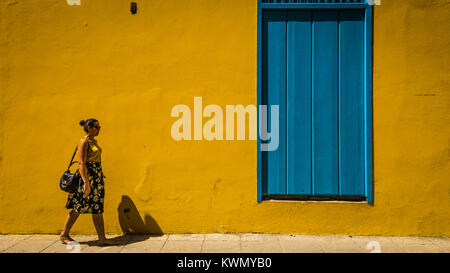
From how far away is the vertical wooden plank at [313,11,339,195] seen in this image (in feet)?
14.7

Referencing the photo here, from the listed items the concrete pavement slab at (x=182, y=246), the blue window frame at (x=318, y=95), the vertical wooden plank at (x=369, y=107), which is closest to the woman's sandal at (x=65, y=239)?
the concrete pavement slab at (x=182, y=246)

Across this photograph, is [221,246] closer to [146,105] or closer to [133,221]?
[133,221]

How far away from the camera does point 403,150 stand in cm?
438

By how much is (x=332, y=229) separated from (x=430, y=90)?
7.73ft

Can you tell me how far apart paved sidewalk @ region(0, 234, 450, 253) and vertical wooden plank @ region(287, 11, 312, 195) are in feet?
2.45

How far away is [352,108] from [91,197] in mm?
3706

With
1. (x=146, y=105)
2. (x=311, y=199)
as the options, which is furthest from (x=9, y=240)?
(x=311, y=199)

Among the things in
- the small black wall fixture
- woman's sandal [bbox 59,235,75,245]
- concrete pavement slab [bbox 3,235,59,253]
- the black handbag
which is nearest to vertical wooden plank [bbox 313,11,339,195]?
the small black wall fixture

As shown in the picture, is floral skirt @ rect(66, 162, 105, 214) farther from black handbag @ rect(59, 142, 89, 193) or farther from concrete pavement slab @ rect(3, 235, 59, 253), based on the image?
concrete pavement slab @ rect(3, 235, 59, 253)

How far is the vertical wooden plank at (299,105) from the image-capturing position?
449cm

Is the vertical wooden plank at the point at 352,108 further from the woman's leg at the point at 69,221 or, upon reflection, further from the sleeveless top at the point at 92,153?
the woman's leg at the point at 69,221

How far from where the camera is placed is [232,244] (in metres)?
4.06

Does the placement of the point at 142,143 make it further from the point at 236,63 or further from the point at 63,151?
the point at 236,63

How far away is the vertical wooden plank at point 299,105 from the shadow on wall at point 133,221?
2007mm
